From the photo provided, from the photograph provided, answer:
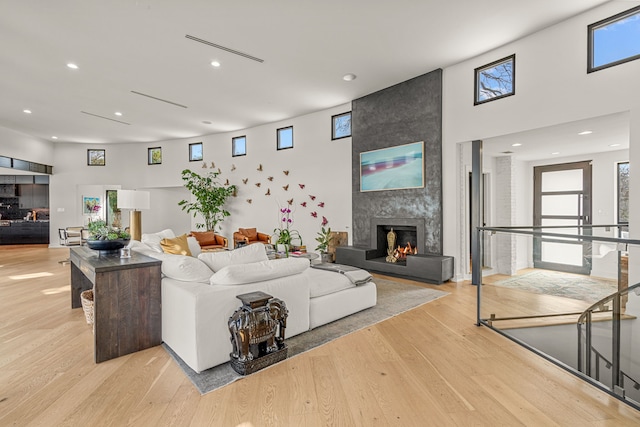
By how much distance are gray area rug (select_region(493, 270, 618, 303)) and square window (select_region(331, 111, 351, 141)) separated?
189 inches

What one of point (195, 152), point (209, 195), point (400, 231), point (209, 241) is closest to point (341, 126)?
point (400, 231)

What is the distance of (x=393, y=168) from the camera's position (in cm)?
615

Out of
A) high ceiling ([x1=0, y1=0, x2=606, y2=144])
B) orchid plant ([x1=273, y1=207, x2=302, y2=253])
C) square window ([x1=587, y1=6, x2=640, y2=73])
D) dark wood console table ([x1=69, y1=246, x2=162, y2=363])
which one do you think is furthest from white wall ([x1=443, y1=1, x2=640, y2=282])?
dark wood console table ([x1=69, y1=246, x2=162, y2=363])

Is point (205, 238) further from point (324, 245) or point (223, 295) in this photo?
point (223, 295)

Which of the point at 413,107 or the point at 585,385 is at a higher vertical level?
the point at 413,107

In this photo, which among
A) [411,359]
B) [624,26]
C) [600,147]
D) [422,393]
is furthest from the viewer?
[600,147]

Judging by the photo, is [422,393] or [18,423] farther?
[422,393]

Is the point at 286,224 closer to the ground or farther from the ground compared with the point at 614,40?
closer to the ground

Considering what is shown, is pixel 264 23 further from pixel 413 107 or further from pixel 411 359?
pixel 411 359

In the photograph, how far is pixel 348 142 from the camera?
707 centimetres

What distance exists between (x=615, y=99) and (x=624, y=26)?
31.9 inches

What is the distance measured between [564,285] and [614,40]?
2934mm

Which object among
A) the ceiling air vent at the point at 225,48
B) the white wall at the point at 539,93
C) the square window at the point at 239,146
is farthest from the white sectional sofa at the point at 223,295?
the square window at the point at 239,146

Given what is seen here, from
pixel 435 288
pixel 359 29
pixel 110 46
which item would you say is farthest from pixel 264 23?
pixel 435 288
